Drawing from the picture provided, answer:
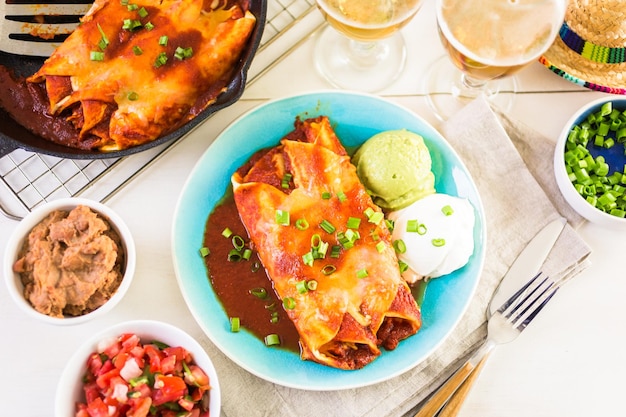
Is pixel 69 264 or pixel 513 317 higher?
pixel 69 264

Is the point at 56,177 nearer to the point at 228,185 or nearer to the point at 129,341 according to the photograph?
the point at 228,185

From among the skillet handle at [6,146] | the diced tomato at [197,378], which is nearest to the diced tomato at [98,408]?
the diced tomato at [197,378]

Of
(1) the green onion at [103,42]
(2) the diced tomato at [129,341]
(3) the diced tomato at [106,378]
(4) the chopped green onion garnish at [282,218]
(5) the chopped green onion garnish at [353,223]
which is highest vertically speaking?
(1) the green onion at [103,42]

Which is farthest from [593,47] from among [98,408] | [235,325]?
[98,408]

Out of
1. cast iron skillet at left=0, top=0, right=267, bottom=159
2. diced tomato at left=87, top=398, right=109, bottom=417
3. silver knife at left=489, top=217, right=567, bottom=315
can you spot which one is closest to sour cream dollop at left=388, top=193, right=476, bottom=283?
silver knife at left=489, top=217, right=567, bottom=315

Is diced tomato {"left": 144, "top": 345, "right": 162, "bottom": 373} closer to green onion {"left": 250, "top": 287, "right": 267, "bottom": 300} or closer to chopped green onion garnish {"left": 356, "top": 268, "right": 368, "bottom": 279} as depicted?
green onion {"left": 250, "top": 287, "right": 267, "bottom": 300}

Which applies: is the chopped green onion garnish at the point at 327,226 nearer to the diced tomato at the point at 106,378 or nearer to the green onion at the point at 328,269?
the green onion at the point at 328,269
